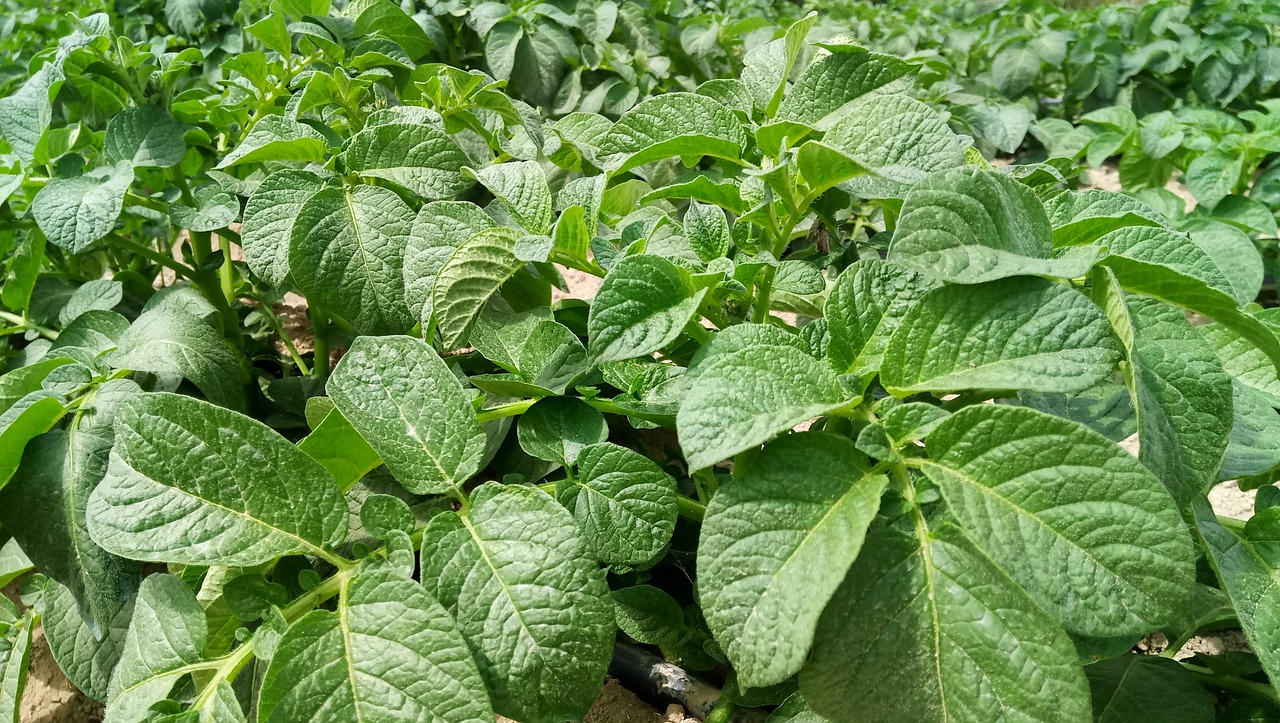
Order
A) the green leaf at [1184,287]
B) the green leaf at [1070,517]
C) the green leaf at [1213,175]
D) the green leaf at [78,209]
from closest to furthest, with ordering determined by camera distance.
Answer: the green leaf at [1070,517] → the green leaf at [1184,287] → the green leaf at [78,209] → the green leaf at [1213,175]

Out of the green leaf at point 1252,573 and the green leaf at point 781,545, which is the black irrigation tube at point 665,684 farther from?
the green leaf at point 1252,573

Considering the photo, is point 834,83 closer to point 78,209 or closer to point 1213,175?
point 78,209

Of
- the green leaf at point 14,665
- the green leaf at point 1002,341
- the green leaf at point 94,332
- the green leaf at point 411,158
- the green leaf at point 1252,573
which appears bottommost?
the green leaf at point 14,665

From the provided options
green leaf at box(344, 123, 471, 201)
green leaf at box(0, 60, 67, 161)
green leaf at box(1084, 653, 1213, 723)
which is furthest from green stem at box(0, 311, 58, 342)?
green leaf at box(1084, 653, 1213, 723)

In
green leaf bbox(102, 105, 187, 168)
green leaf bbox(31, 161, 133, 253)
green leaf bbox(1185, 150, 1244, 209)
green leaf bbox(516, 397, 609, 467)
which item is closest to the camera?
green leaf bbox(516, 397, 609, 467)

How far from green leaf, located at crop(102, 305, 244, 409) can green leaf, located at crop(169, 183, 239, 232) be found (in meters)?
0.12

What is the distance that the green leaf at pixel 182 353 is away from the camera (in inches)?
36.7

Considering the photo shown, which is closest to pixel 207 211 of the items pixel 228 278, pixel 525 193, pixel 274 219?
pixel 274 219

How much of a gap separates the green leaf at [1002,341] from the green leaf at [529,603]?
0.90 feet

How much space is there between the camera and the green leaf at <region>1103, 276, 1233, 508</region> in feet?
1.92

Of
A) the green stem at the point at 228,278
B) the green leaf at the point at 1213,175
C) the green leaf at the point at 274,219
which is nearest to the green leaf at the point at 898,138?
the green leaf at the point at 274,219

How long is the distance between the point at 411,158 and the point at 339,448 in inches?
14.0

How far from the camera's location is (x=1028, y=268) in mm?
581

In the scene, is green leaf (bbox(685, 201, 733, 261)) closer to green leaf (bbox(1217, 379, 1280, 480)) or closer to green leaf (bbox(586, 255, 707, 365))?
green leaf (bbox(586, 255, 707, 365))
